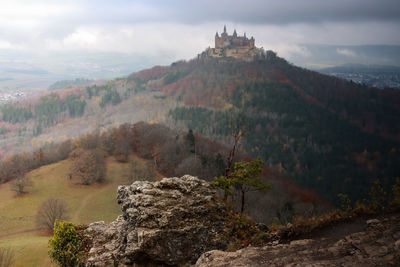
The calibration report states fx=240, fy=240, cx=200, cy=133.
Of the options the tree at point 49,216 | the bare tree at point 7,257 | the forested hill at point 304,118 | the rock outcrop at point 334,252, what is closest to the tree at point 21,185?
the tree at point 49,216

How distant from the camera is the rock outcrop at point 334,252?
7.36 m

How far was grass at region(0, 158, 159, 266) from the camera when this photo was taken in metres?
25.7

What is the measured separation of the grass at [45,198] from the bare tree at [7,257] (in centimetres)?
51

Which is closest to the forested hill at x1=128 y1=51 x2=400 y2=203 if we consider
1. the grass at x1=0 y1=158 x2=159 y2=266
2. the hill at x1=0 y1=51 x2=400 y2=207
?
the hill at x1=0 y1=51 x2=400 y2=207

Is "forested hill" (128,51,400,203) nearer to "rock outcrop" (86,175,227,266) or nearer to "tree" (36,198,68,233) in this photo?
"tree" (36,198,68,233)

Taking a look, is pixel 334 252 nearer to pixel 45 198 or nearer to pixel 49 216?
pixel 49 216

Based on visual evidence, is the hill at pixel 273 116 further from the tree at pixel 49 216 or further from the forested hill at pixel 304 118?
the tree at pixel 49 216

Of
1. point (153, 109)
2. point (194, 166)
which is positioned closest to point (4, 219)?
point (194, 166)

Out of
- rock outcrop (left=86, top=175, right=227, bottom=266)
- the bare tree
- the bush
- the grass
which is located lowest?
the grass

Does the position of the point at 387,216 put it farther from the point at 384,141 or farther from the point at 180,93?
the point at 180,93

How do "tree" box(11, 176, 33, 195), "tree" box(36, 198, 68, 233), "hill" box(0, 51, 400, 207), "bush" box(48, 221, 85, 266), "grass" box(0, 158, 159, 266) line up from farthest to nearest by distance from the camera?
"hill" box(0, 51, 400, 207)
"tree" box(11, 176, 33, 195)
"tree" box(36, 198, 68, 233)
"grass" box(0, 158, 159, 266)
"bush" box(48, 221, 85, 266)

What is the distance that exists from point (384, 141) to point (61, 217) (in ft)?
454

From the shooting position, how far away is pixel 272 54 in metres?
200

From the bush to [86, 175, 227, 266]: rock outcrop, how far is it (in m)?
0.75
